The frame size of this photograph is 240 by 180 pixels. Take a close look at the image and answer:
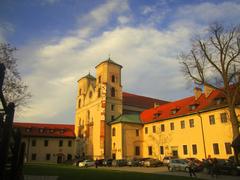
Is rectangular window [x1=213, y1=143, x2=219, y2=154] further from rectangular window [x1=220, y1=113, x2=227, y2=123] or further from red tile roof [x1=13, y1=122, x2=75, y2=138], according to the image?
red tile roof [x1=13, y1=122, x2=75, y2=138]


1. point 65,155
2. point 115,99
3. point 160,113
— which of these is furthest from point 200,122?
point 65,155

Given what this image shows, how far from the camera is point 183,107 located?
1880 inches

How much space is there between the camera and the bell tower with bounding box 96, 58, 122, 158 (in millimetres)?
55719

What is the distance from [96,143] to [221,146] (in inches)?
1132

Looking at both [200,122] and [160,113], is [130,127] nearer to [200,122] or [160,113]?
[160,113]

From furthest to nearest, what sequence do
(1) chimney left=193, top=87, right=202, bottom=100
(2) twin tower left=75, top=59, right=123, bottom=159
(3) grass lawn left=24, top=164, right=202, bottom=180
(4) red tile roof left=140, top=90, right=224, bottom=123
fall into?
(2) twin tower left=75, top=59, right=123, bottom=159, (1) chimney left=193, top=87, right=202, bottom=100, (4) red tile roof left=140, top=90, right=224, bottom=123, (3) grass lawn left=24, top=164, right=202, bottom=180

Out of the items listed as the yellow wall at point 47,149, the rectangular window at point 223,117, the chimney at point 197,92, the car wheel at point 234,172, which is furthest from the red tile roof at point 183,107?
the yellow wall at point 47,149

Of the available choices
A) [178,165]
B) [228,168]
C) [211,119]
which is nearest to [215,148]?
[211,119]

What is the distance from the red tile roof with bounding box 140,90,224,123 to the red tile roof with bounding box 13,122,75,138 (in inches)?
908

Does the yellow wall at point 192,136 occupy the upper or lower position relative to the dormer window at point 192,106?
lower

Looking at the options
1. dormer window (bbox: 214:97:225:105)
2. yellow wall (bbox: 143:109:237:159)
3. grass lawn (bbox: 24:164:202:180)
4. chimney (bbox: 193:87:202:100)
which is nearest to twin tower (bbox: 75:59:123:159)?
yellow wall (bbox: 143:109:237:159)

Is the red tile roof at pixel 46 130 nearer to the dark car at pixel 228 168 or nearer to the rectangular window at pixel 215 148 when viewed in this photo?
the rectangular window at pixel 215 148

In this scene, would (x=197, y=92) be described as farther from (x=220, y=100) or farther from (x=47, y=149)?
(x=47, y=149)

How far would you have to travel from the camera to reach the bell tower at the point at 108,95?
55.7 metres
